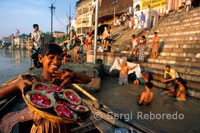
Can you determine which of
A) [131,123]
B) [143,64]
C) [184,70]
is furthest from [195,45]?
[131,123]

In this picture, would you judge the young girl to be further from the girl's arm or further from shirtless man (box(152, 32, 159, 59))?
shirtless man (box(152, 32, 159, 59))

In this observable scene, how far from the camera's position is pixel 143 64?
801cm

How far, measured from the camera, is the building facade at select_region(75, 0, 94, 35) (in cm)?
3588

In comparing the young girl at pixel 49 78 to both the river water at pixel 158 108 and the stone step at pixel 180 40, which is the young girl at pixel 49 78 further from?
the stone step at pixel 180 40

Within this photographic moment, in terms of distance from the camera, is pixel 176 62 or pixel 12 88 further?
pixel 176 62

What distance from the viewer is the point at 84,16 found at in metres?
37.6

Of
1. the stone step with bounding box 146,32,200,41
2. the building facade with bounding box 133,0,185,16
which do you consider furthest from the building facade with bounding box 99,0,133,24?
the stone step with bounding box 146,32,200,41

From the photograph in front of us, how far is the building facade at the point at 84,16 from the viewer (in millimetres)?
35875

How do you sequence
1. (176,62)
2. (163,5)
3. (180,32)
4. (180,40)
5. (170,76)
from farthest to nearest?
(163,5), (180,32), (180,40), (176,62), (170,76)

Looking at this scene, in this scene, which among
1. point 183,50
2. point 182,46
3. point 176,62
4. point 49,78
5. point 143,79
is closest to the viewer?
point 49,78

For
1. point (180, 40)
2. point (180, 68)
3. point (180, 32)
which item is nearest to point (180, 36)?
point (180, 32)

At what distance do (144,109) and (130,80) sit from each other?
3.71 meters

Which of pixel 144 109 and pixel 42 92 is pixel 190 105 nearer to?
pixel 144 109

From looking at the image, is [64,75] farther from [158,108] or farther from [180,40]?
[180,40]
